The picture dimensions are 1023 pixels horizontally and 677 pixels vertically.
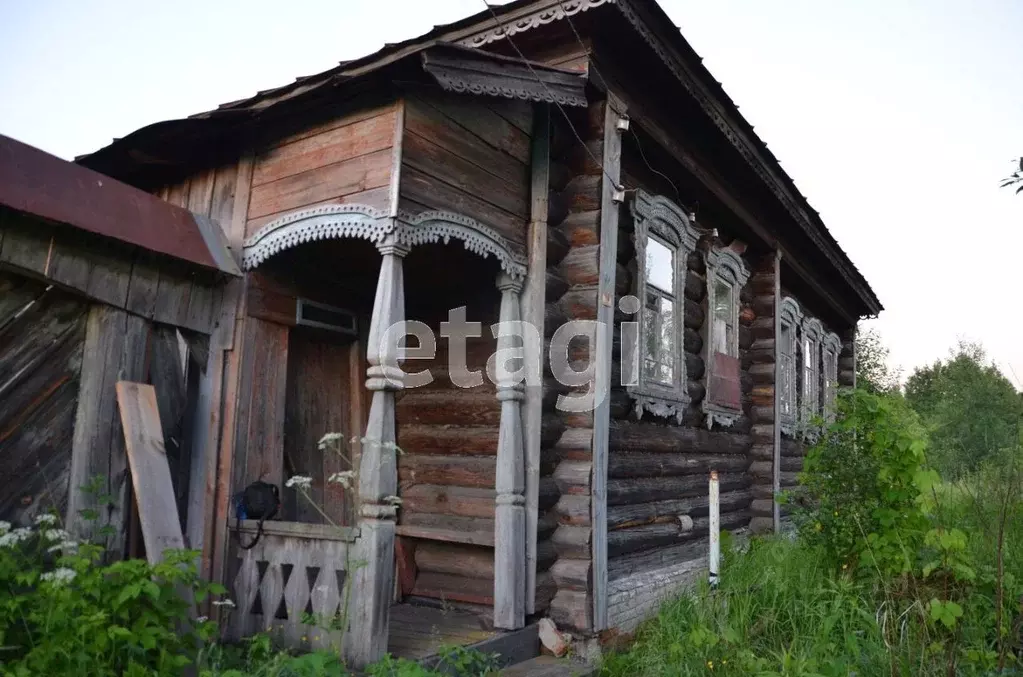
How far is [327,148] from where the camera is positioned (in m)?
4.73

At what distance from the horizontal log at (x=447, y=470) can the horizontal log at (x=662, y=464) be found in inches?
35.4

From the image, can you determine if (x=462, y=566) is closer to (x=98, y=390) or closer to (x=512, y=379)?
(x=512, y=379)

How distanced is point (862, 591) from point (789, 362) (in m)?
6.05

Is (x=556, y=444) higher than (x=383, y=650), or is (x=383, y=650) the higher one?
(x=556, y=444)

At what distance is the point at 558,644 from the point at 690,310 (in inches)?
141

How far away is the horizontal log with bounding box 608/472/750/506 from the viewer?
5.80 metres

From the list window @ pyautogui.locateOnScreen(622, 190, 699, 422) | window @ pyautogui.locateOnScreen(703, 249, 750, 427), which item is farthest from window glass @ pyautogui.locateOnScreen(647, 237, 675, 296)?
window @ pyautogui.locateOnScreen(703, 249, 750, 427)

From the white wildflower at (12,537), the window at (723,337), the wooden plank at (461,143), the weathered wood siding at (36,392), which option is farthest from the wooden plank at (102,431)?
the window at (723,337)

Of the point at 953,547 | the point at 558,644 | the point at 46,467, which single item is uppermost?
the point at 46,467

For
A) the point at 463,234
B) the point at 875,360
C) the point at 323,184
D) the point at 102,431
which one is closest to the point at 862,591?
the point at 463,234

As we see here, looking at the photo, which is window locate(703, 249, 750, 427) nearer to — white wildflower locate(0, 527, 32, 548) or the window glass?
the window glass

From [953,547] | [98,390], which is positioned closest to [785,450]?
[953,547]

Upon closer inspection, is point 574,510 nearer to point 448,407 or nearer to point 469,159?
point 448,407

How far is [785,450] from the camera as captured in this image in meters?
10.6
